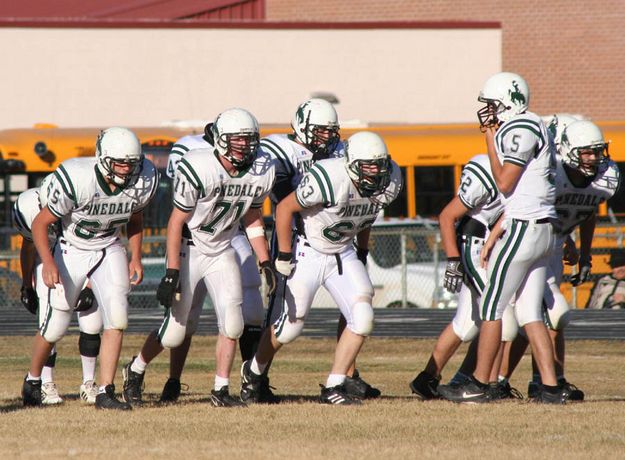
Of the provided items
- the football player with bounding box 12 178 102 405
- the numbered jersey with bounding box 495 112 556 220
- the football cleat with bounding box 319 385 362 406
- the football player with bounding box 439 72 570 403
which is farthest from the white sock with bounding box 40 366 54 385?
the numbered jersey with bounding box 495 112 556 220

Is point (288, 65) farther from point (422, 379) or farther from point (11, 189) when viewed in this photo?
point (422, 379)

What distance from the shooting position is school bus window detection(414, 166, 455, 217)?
806 inches

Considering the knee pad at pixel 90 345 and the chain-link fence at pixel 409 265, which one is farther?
the chain-link fence at pixel 409 265

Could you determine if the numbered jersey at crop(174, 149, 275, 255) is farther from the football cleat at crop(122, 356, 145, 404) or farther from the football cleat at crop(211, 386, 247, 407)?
the football cleat at crop(122, 356, 145, 404)

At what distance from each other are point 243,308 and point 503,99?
2099 millimetres

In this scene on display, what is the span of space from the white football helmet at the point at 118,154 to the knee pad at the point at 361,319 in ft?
5.07

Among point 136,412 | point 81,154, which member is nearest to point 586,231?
point 136,412

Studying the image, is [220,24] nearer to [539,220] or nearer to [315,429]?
[539,220]

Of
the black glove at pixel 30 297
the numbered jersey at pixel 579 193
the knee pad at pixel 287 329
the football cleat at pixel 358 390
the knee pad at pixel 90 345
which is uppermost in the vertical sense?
the numbered jersey at pixel 579 193

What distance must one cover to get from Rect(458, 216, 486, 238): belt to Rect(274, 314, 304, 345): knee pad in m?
1.15

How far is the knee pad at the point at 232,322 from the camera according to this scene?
8281mm

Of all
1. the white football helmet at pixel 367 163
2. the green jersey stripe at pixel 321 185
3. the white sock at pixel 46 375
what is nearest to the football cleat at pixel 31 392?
the white sock at pixel 46 375

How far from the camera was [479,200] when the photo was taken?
8367mm

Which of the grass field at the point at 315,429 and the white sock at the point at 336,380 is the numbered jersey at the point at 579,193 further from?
the white sock at the point at 336,380
